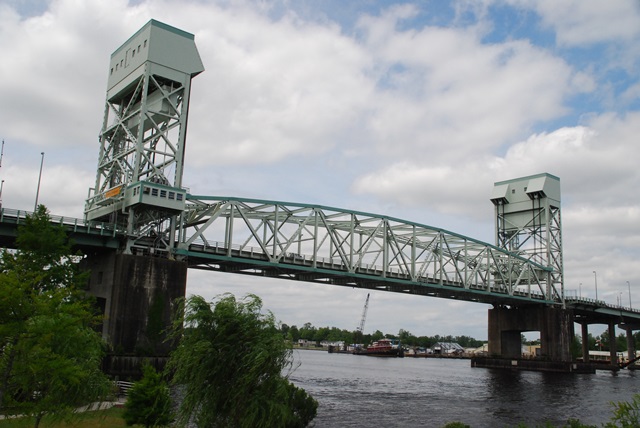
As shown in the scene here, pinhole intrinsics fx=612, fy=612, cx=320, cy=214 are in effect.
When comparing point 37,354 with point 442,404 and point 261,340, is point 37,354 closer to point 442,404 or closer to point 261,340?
point 261,340

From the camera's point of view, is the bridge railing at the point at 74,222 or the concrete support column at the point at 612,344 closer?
the bridge railing at the point at 74,222

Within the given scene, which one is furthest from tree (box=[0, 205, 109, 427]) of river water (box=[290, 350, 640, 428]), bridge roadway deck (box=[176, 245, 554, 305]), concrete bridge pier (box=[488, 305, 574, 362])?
concrete bridge pier (box=[488, 305, 574, 362])

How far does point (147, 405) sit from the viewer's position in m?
29.2

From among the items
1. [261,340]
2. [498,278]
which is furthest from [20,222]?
[498,278]

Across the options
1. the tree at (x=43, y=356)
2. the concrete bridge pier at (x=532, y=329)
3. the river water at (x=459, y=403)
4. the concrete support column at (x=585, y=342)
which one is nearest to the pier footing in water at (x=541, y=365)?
the concrete bridge pier at (x=532, y=329)

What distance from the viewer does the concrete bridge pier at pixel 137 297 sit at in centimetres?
6241

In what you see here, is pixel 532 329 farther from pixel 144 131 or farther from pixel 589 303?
pixel 144 131

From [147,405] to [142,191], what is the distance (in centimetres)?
4214

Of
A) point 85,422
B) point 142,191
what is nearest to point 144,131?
point 142,191

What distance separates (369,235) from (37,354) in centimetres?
7942

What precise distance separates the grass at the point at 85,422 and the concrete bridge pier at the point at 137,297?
1067 inches

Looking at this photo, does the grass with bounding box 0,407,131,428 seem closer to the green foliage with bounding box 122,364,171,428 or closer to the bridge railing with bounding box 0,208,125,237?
the green foliage with bounding box 122,364,171,428

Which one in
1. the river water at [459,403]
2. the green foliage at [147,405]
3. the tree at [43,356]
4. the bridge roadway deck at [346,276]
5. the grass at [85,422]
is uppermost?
the bridge roadway deck at [346,276]

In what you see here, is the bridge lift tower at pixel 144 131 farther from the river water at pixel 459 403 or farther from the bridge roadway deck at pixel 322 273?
the river water at pixel 459 403
